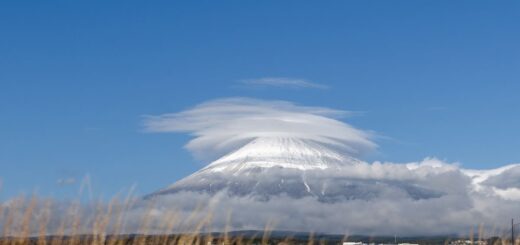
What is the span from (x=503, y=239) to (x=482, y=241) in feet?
2.05

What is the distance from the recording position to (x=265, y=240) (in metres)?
13.8

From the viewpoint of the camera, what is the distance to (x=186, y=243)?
13695 mm

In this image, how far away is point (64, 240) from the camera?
13.0 m

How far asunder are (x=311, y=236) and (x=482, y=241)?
3700 mm

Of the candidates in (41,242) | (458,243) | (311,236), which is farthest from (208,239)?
(458,243)

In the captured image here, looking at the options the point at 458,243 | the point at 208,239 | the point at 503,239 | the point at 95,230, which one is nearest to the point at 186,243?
the point at 208,239

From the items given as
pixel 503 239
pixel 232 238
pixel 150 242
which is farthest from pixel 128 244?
pixel 503 239

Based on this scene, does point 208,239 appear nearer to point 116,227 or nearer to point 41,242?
point 116,227

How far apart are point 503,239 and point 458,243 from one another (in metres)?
5.71

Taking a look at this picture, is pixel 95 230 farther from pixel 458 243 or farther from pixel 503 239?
pixel 458 243

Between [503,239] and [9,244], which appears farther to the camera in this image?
[503,239]

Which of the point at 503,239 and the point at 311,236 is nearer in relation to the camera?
the point at 311,236

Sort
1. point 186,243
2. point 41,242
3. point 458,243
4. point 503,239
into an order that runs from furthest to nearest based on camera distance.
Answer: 1. point 458,243
2. point 503,239
3. point 186,243
4. point 41,242

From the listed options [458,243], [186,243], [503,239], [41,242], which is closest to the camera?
[41,242]
